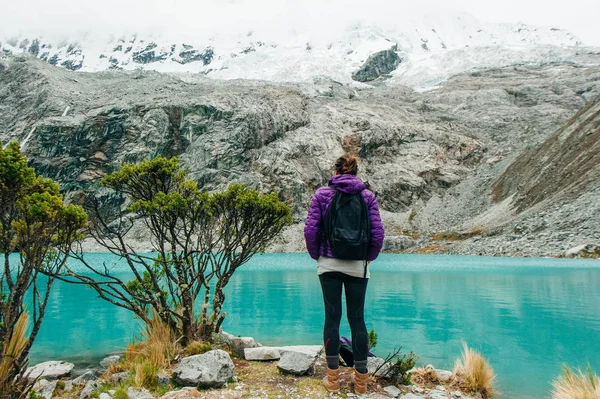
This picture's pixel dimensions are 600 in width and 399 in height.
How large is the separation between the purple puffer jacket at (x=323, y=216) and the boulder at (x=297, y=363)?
6.86 ft

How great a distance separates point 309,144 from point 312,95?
29.3 m

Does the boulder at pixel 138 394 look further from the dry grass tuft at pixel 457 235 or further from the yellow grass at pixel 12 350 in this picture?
the dry grass tuft at pixel 457 235

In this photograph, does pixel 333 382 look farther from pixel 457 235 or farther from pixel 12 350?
pixel 457 235

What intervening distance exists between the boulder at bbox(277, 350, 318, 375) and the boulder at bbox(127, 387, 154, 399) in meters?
2.06

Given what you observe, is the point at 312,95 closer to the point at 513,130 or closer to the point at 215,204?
the point at 513,130

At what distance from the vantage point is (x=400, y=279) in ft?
103

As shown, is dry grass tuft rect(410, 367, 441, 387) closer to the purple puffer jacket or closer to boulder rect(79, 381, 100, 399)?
the purple puffer jacket

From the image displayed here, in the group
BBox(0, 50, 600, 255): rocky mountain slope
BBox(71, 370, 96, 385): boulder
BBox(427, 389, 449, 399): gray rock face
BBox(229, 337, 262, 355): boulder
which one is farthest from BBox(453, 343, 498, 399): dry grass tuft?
BBox(0, 50, 600, 255): rocky mountain slope

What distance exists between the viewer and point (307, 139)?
95.1 metres

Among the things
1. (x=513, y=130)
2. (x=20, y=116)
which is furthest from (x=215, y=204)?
(x=20, y=116)

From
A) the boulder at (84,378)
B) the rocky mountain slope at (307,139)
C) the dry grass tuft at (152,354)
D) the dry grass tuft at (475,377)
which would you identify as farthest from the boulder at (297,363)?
the rocky mountain slope at (307,139)

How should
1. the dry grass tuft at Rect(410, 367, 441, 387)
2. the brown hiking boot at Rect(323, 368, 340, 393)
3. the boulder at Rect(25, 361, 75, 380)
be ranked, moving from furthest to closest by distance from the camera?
the boulder at Rect(25, 361, 75, 380)
the dry grass tuft at Rect(410, 367, 441, 387)
the brown hiking boot at Rect(323, 368, 340, 393)

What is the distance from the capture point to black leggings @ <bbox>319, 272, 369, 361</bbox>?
575 cm

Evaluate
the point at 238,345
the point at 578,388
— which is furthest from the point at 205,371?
the point at 578,388
